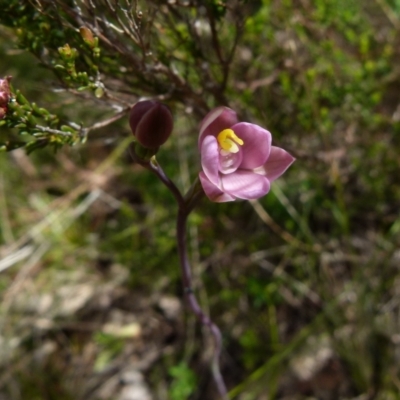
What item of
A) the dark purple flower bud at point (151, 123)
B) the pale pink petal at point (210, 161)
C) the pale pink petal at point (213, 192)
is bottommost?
the pale pink petal at point (213, 192)

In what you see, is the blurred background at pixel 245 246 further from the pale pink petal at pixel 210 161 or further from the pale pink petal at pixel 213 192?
the pale pink petal at pixel 213 192

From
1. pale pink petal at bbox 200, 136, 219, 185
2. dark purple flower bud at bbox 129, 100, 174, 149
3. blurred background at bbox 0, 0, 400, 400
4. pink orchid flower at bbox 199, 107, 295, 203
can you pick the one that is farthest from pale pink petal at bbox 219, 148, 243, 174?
blurred background at bbox 0, 0, 400, 400

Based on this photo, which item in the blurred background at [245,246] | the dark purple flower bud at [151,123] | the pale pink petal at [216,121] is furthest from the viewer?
the blurred background at [245,246]

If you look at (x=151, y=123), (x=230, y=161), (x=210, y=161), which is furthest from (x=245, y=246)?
(x=151, y=123)

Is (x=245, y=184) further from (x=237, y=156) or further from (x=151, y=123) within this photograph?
(x=151, y=123)

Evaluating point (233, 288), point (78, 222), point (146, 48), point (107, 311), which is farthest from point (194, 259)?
point (146, 48)

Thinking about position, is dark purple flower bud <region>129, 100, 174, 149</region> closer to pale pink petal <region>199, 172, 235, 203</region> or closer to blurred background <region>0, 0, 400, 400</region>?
pale pink petal <region>199, 172, 235, 203</region>

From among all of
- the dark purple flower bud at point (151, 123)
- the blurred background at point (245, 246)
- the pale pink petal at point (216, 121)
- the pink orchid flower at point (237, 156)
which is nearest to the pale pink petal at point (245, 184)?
the pink orchid flower at point (237, 156)

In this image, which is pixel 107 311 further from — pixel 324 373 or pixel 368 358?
pixel 368 358
